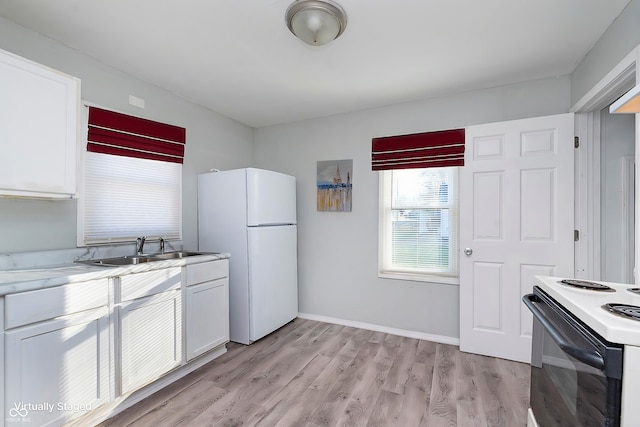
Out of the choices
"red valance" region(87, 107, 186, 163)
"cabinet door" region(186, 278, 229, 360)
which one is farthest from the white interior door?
"red valance" region(87, 107, 186, 163)

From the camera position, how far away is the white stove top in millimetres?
787

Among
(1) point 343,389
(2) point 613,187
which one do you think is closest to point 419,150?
(2) point 613,187

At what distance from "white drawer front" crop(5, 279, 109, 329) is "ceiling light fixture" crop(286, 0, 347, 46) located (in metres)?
1.94

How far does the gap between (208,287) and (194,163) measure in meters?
1.39

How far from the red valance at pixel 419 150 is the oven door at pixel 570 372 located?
1768 mm

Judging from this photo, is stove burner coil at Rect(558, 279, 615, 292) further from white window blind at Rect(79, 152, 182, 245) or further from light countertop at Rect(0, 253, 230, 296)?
white window blind at Rect(79, 152, 182, 245)

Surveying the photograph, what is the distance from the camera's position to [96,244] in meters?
2.37

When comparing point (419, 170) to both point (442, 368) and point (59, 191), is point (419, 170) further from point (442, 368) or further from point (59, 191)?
point (59, 191)

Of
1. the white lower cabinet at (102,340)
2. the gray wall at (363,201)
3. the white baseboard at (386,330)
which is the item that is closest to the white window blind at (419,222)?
the gray wall at (363,201)

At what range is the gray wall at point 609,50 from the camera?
1.68m

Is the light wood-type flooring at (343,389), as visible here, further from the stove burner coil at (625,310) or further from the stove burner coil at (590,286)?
the stove burner coil at (625,310)

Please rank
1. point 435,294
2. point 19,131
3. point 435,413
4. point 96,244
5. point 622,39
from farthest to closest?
point 435,294 → point 96,244 → point 435,413 → point 622,39 → point 19,131

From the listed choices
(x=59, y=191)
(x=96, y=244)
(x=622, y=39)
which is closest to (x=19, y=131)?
(x=59, y=191)

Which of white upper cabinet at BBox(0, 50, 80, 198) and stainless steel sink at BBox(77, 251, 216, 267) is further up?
white upper cabinet at BBox(0, 50, 80, 198)
